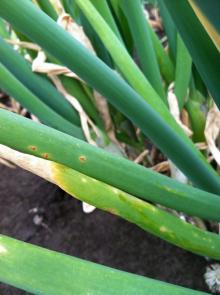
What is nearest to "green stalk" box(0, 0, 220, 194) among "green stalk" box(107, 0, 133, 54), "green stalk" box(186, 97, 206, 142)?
"green stalk" box(186, 97, 206, 142)

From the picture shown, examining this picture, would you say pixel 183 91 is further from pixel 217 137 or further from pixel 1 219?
pixel 1 219

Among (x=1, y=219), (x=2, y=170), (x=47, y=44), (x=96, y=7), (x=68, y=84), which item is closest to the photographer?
(x=47, y=44)

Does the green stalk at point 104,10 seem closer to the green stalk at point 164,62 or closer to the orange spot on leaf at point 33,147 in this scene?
the green stalk at point 164,62

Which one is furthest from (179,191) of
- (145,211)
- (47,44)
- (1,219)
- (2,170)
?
(2,170)

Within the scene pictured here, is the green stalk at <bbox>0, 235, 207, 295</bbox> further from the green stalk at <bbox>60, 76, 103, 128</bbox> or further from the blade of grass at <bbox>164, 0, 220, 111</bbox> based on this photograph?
the green stalk at <bbox>60, 76, 103, 128</bbox>

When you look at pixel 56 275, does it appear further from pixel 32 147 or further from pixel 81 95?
pixel 81 95

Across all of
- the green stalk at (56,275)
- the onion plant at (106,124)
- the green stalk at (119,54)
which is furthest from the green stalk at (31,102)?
the green stalk at (56,275)

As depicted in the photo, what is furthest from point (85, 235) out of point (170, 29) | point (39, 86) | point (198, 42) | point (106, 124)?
point (198, 42)
